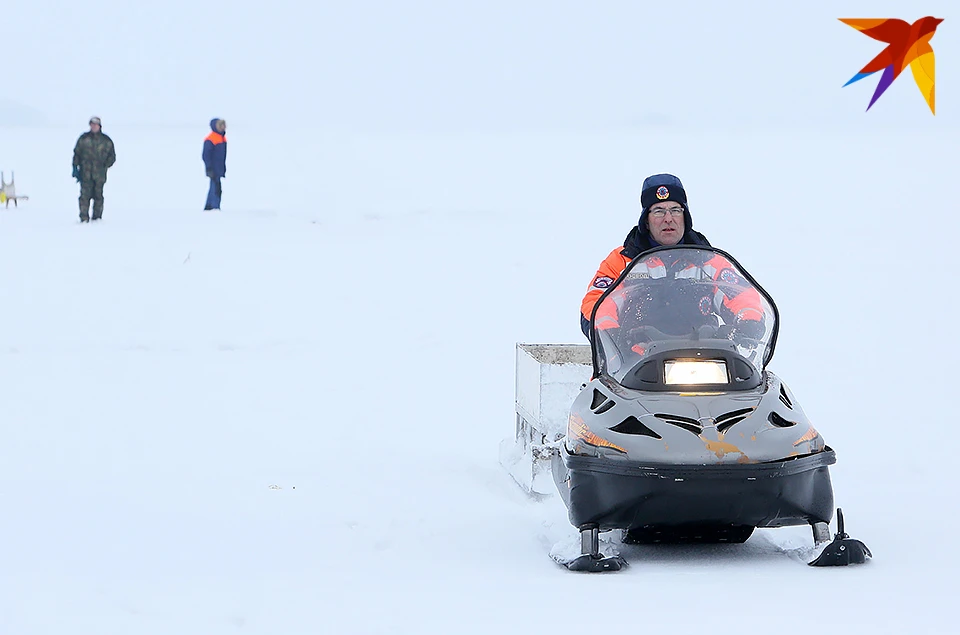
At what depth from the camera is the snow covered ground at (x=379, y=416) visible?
4.36 meters

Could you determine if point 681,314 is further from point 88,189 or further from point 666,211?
point 88,189

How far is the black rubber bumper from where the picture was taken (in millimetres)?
4578

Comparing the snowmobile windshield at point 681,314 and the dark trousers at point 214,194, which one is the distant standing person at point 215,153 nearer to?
the dark trousers at point 214,194

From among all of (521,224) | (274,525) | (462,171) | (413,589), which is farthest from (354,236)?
(462,171)

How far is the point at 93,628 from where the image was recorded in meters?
4.04

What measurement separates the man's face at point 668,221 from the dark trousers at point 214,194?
51.4 feet

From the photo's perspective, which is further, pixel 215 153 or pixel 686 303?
pixel 215 153

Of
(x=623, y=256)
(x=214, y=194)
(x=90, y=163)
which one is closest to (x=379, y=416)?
(x=623, y=256)

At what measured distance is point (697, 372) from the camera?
15.9ft

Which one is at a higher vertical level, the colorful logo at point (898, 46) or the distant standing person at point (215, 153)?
the distant standing person at point (215, 153)

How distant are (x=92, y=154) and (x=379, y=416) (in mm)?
11747

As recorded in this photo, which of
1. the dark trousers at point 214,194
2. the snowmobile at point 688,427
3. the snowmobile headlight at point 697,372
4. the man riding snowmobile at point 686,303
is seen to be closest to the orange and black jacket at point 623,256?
the man riding snowmobile at point 686,303

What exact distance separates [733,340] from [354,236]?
13.1m

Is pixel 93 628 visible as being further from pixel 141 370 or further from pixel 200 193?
pixel 200 193
